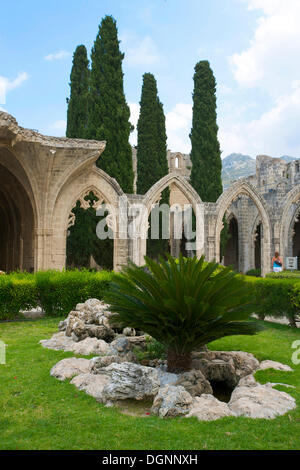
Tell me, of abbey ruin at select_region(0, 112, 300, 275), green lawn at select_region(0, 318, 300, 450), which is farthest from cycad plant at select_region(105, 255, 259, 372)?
abbey ruin at select_region(0, 112, 300, 275)

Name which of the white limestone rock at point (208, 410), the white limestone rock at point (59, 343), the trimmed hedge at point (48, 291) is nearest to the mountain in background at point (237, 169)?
the trimmed hedge at point (48, 291)

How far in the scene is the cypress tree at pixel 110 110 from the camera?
1534cm

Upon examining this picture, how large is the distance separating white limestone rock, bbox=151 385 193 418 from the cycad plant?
0.68 metres

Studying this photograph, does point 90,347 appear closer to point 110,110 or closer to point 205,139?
point 110,110

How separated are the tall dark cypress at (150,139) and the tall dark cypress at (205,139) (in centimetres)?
156

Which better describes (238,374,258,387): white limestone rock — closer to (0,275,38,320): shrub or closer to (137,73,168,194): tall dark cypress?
(0,275,38,320): shrub

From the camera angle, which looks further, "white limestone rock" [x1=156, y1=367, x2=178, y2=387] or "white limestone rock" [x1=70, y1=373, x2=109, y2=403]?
"white limestone rock" [x1=156, y1=367, x2=178, y2=387]

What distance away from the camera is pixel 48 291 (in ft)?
28.3

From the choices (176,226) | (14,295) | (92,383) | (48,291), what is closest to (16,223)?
(48,291)

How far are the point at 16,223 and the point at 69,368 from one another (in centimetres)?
1247

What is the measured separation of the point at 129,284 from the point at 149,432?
1915 mm

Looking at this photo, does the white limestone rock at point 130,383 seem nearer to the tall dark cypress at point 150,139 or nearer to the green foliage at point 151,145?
the green foliage at point 151,145

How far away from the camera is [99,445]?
287 centimetres

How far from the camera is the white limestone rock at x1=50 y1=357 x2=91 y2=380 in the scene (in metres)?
4.56
